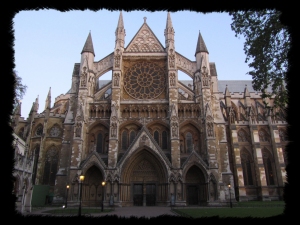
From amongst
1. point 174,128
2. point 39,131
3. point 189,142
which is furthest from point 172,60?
point 39,131

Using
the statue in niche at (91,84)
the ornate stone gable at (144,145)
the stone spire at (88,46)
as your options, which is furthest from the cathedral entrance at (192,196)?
the stone spire at (88,46)

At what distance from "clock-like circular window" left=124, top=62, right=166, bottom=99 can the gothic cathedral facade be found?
13 cm

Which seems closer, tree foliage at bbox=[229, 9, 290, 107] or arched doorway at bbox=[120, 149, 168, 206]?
tree foliage at bbox=[229, 9, 290, 107]

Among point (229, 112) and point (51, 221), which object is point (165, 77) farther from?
point (51, 221)

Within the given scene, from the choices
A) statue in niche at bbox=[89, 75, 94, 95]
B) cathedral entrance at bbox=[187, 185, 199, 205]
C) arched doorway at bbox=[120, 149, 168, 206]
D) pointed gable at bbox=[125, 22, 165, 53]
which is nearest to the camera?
arched doorway at bbox=[120, 149, 168, 206]

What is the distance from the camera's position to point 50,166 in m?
35.0

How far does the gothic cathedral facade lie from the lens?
2753cm

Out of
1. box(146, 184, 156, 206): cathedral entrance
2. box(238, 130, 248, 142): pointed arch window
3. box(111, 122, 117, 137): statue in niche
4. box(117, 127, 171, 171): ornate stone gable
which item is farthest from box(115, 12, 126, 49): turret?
box(238, 130, 248, 142): pointed arch window

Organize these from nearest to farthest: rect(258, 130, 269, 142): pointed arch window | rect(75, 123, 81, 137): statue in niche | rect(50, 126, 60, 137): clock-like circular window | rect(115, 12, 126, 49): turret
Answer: rect(75, 123, 81, 137): statue in niche, rect(115, 12, 126, 49): turret, rect(50, 126, 60, 137): clock-like circular window, rect(258, 130, 269, 142): pointed arch window

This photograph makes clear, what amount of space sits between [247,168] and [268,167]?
3.38m

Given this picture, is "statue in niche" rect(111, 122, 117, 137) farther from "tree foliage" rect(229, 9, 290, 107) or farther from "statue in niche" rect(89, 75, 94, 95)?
"tree foliage" rect(229, 9, 290, 107)

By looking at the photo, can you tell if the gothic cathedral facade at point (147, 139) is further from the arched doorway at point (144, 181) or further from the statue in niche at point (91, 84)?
A: the arched doorway at point (144, 181)

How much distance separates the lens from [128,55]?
109 feet

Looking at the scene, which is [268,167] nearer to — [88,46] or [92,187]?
[92,187]
